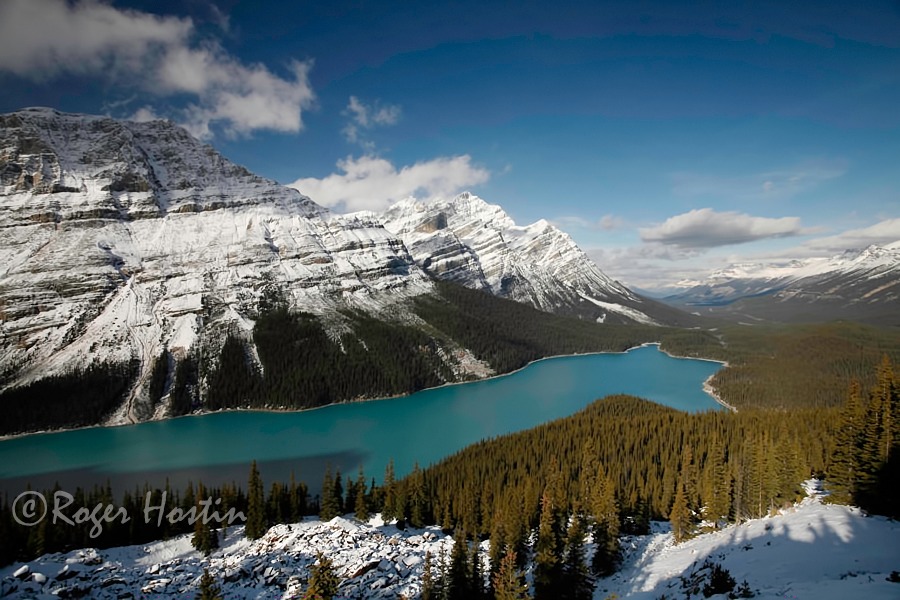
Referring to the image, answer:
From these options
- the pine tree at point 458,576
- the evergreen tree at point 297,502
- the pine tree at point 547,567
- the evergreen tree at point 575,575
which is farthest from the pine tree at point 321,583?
the evergreen tree at point 297,502

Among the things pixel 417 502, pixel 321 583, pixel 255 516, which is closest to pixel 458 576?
pixel 321 583

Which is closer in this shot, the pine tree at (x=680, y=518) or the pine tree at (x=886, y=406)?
the pine tree at (x=886, y=406)

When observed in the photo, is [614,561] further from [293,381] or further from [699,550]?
[293,381]

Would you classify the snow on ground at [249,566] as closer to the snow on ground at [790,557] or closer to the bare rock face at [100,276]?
Answer: the snow on ground at [790,557]

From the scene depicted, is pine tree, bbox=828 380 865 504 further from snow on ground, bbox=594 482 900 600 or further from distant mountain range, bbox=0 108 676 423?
distant mountain range, bbox=0 108 676 423

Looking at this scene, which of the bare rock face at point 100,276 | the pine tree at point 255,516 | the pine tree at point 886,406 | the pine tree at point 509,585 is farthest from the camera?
the bare rock face at point 100,276

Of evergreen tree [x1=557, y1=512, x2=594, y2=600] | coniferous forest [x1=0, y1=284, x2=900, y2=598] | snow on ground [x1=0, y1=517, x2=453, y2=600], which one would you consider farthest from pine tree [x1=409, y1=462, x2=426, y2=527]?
evergreen tree [x1=557, y1=512, x2=594, y2=600]

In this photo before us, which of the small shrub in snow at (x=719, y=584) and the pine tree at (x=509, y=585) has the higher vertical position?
the small shrub in snow at (x=719, y=584)
